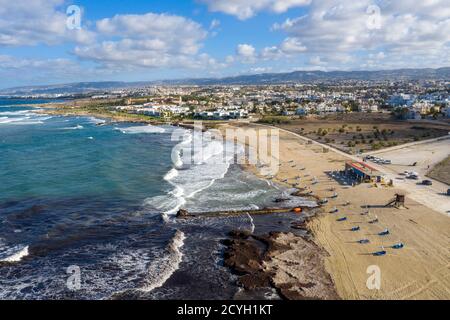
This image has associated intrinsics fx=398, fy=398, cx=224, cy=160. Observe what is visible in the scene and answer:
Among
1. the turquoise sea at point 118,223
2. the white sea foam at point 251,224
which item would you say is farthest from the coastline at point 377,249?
the turquoise sea at point 118,223

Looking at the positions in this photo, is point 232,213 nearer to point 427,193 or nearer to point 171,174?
point 171,174

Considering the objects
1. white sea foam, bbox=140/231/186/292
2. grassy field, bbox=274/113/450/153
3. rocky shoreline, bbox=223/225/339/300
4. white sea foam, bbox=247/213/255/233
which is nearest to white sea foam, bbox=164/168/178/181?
white sea foam, bbox=247/213/255/233

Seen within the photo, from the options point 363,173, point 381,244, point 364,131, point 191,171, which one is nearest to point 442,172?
point 363,173

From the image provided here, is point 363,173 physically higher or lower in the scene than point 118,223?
higher

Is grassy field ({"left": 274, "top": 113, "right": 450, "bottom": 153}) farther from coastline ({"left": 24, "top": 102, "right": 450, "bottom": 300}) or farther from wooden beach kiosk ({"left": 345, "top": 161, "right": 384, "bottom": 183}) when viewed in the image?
coastline ({"left": 24, "top": 102, "right": 450, "bottom": 300})

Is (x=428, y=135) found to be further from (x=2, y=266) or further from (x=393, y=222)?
(x=2, y=266)

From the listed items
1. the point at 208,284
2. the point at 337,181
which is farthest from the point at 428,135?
the point at 208,284
